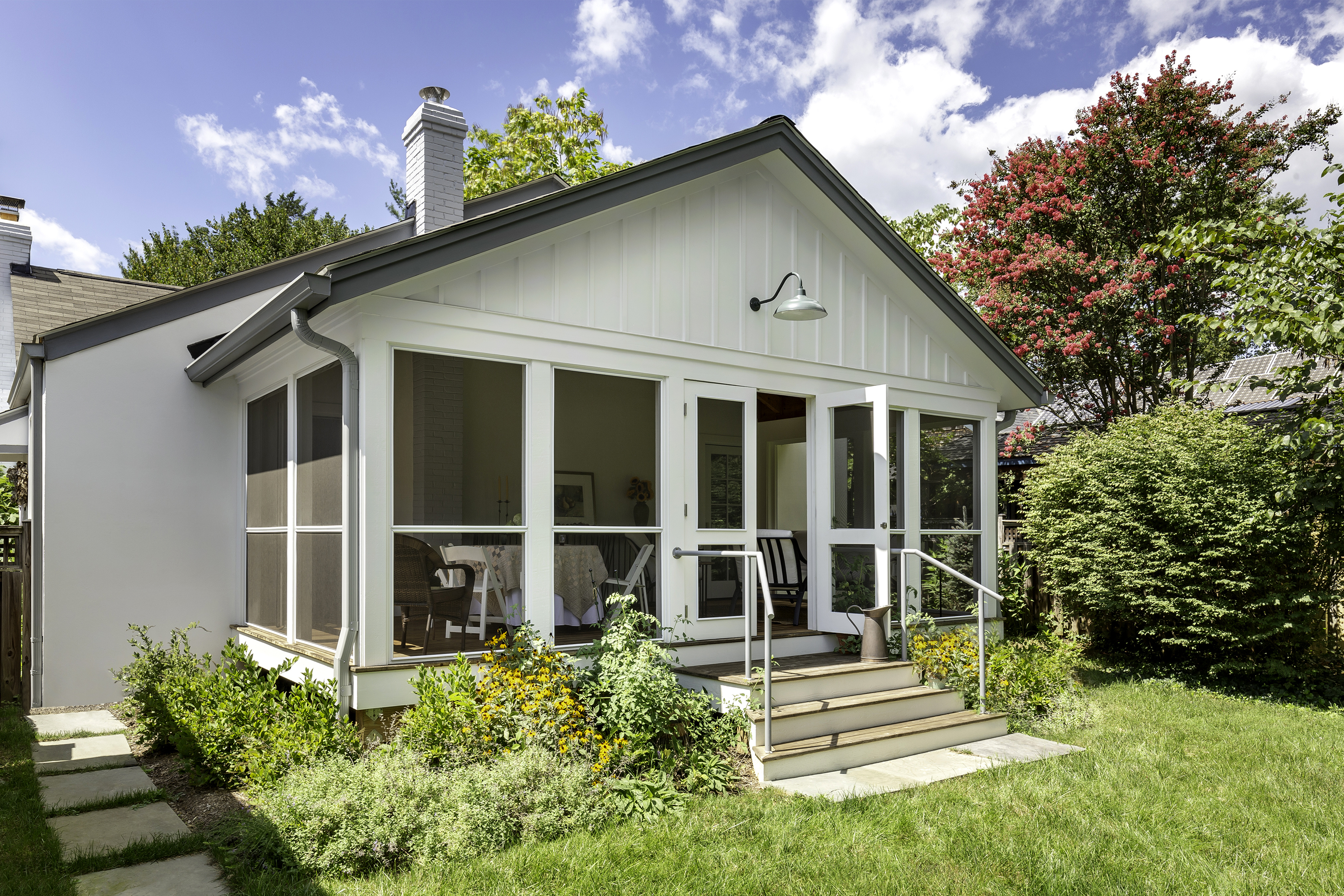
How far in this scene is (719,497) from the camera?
6.68 m

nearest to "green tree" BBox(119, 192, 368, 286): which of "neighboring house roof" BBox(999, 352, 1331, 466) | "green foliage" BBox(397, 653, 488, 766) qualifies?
"neighboring house roof" BBox(999, 352, 1331, 466)

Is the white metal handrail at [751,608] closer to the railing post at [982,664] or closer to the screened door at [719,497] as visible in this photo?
the screened door at [719,497]

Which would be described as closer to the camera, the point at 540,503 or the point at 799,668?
the point at 540,503

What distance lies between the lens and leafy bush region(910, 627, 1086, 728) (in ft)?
22.0

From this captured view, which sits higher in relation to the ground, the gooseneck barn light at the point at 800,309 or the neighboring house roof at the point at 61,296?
the neighboring house roof at the point at 61,296

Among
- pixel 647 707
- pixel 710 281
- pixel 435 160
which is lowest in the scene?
pixel 647 707

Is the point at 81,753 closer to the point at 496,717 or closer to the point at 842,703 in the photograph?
the point at 496,717

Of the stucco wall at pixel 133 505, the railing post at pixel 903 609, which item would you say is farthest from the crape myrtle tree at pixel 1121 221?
the stucco wall at pixel 133 505

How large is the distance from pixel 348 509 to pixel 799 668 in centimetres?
337

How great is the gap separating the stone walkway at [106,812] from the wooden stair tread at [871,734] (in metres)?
3.06

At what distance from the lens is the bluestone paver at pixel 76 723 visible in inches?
249

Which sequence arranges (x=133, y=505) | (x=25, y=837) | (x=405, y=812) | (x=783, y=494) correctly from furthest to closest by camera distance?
(x=783, y=494), (x=133, y=505), (x=25, y=837), (x=405, y=812)

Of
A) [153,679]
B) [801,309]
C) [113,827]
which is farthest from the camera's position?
[801,309]

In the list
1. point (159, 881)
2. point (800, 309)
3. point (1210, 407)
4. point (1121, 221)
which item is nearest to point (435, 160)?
point (800, 309)
